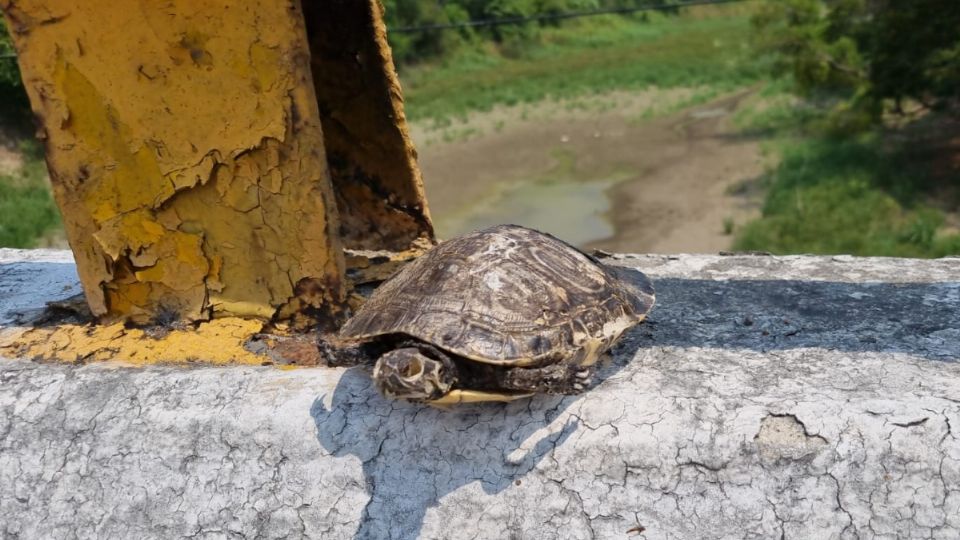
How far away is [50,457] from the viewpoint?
2916mm

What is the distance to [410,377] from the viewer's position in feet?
7.59

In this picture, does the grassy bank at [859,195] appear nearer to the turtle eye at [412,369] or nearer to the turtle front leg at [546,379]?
the turtle front leg at [546,379]

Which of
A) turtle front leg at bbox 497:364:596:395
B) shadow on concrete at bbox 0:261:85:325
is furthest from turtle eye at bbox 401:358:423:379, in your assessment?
shadow on concrete at bbox 0:261:85:325

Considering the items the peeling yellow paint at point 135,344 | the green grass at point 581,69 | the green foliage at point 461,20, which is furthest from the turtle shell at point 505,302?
the green foliage at point 461,20

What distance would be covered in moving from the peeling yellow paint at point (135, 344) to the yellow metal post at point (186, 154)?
0.26 feet

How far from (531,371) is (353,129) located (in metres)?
2.16

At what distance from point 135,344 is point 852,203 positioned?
12.1 metres

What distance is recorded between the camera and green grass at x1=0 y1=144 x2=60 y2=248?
11.5m

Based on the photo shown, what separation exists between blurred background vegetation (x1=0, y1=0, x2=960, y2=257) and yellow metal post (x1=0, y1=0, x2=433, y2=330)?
9519 millimetres

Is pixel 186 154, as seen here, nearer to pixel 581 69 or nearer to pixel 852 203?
pixel 852 203

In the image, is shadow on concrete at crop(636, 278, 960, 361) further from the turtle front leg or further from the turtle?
the turtle front leg

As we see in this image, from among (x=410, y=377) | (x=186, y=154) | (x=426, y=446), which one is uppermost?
(x=186, y=154)

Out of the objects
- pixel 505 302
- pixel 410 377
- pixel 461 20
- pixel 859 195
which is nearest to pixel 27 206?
pixel 505 302

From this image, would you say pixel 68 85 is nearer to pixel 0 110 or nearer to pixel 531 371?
pixel 531 371
